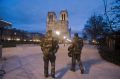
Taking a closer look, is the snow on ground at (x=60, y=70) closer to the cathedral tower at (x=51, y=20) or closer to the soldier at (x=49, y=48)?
the soldier at (x=49, y=48)

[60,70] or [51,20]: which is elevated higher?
[51,20]

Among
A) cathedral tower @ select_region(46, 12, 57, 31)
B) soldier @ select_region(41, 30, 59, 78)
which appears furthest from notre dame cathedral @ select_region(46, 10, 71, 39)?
soldier @ select_region(41, 30, 59, 78)

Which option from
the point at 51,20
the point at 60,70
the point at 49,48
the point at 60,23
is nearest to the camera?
the point at 49,48

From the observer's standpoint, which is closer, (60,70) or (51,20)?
(60,70)

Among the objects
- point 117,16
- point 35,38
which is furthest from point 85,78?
point 35,38

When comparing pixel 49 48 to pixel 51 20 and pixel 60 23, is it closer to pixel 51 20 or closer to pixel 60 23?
pixel 51 20

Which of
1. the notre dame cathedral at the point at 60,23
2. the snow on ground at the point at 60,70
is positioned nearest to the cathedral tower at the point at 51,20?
the notre dame cathedral at the point at 60,23

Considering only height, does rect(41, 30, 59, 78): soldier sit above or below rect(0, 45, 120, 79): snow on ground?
above

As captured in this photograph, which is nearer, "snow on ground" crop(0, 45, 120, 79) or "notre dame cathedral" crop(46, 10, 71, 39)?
"snow on ground" crop(0, 45, 120, 79)

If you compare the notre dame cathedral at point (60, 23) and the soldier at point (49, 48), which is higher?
the notre dame cathedral at point (60, 23)

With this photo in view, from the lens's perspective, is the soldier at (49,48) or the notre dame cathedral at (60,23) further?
the notre dame cathedral at (60,23)

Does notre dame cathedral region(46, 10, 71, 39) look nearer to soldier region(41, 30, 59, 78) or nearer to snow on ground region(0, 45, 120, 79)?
snow on ground region(0, 45, 120, 79)

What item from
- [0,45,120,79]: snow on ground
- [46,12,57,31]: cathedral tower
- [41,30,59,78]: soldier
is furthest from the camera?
[46,12,57,31]: cathedral tower

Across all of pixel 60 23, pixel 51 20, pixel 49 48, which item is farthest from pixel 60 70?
pixel 60 23
